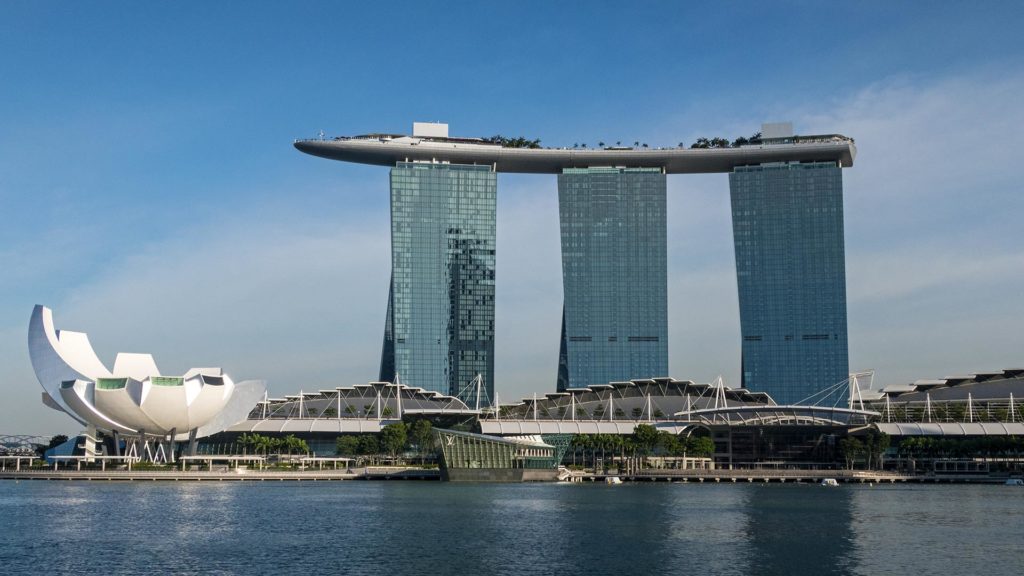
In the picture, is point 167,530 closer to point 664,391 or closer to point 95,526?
point 95,526

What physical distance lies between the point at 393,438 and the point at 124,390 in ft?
132

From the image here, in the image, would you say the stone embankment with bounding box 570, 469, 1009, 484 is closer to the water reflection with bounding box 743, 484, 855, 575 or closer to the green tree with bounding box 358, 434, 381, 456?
the green tree with bounding box 358, 434, 381, 456

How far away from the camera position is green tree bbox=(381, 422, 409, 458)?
161500 mm

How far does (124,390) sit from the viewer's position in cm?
13675

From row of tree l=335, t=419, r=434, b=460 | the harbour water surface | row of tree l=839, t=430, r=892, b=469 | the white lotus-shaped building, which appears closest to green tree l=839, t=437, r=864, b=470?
row of tree l=839, t=430, r=892, b=469

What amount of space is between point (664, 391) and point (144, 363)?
284 ft

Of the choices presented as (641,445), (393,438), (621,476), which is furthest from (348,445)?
(641,445)

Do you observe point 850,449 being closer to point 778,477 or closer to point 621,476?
point 778,477

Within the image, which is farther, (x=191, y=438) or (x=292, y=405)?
(x=292, y=405)

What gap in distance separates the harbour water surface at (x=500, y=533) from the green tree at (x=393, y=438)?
5030cm

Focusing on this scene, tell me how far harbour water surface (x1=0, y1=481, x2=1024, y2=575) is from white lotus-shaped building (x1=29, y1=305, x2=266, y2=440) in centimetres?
2812

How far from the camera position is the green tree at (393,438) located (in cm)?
16150

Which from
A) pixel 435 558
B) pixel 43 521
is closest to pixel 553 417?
pixel 43 521

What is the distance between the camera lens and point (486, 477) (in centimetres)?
14288
